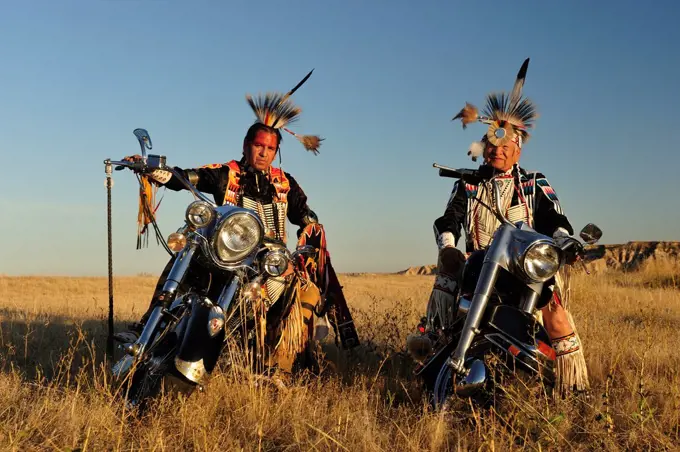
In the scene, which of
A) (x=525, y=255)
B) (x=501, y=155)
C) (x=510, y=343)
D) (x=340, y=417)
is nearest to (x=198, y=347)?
(x=340, y=417)

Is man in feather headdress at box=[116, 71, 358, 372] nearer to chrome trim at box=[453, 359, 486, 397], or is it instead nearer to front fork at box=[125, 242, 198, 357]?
front fork at box=[125, 242, 198, 357]

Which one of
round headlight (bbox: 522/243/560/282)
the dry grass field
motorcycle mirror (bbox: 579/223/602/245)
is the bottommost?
the dry grass field

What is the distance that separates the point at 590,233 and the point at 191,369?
2059mm

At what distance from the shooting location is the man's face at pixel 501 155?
4684mm

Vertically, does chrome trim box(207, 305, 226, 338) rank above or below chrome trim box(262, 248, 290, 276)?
below

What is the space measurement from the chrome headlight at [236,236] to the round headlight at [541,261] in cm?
139

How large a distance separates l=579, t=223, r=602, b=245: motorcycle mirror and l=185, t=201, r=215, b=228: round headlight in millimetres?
1878

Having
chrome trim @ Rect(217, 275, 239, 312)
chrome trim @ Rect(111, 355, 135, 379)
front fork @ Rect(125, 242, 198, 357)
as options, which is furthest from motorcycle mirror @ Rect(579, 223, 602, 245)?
chrome trim @ Rect(111, 355, 135, 379)

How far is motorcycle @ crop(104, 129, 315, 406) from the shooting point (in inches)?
133

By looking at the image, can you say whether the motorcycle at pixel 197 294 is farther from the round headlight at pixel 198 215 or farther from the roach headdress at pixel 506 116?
the roach headdress at pixel 506 116

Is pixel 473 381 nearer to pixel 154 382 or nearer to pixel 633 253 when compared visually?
pixel 154 382

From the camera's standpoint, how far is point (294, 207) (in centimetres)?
534

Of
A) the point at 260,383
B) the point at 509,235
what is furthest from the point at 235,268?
the point at 509,235

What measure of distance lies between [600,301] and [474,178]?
18.4ft
